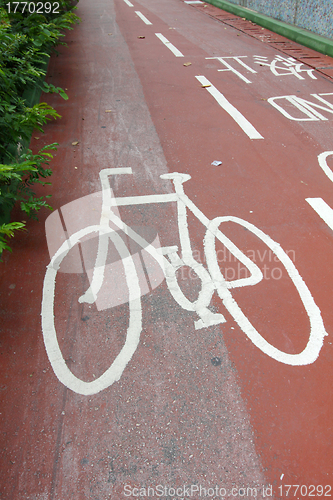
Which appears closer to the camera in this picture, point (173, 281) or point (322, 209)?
point (173, 281)

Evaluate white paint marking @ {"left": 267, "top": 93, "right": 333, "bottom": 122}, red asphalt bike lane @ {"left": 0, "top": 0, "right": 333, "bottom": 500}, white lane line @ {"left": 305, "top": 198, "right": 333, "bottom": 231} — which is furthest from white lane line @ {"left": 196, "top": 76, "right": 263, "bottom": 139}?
white lane line @ {"left": 305, "top": 198, "right": 333, "bottom": 231}

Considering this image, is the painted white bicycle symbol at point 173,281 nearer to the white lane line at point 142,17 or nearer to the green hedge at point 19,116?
the green hedge at point 19,116

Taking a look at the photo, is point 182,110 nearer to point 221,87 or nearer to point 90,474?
point 221,87

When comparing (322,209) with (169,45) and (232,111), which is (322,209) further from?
(169,45)

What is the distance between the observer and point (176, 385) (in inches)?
115

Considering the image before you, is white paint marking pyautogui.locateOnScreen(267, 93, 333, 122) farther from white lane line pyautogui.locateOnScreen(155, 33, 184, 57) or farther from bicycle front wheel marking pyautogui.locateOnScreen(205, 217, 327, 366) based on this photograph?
white lane line pyautogui.locateOnScreen(155, 33, 184, 57)

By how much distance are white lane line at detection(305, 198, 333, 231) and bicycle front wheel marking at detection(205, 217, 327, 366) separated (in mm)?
865

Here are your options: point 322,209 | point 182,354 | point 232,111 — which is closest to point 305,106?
point 232,111

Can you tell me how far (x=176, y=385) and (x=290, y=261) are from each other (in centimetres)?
187

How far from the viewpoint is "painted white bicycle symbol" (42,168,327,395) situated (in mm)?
3074

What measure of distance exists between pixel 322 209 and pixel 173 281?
228cm

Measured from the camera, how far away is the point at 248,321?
3367 millimetres

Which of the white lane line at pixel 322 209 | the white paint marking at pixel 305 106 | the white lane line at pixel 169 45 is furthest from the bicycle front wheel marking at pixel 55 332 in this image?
the white lane line at pixel 169 45

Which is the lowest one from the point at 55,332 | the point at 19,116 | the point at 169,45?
the point at 55,332
